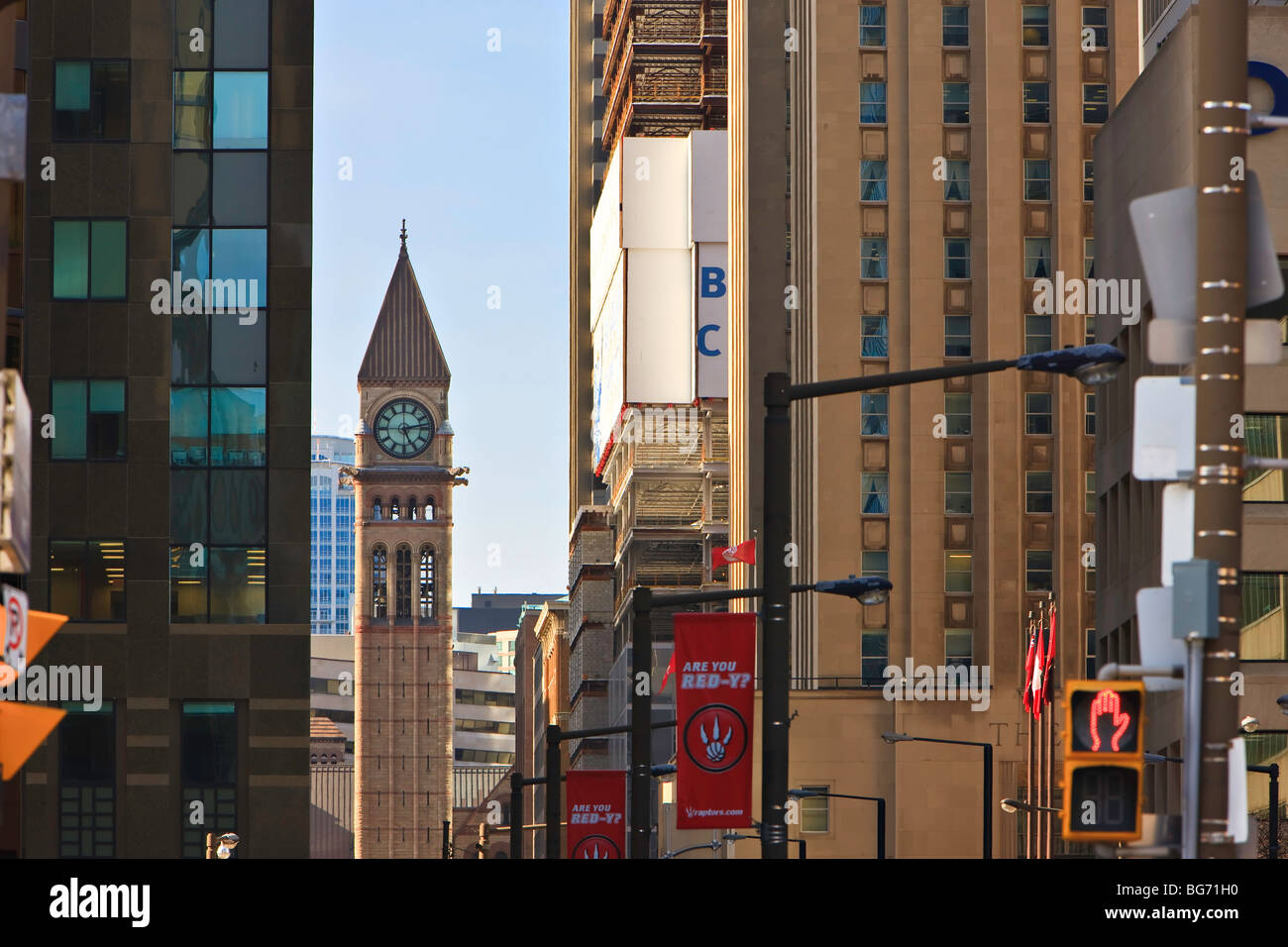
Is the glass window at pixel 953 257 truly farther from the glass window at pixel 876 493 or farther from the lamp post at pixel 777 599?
the lamp post at pixel 777 599

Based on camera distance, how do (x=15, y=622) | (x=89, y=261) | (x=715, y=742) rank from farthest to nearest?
(x=89, y=261), (x=715, y=742), (x=15, y=622)

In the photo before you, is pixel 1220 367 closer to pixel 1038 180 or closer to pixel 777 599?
pixel 777 599

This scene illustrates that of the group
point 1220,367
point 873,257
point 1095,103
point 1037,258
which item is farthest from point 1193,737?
point 1095,103

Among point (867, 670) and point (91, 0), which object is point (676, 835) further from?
point (91, 0)

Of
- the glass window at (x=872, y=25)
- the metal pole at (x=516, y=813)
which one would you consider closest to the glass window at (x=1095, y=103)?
the glass window at (x=872, y=25)

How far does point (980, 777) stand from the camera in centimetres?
8562

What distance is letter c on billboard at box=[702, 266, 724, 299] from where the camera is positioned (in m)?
118

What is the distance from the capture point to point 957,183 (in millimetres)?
90062

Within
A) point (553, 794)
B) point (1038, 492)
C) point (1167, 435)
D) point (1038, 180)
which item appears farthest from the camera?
point (1038, 180)

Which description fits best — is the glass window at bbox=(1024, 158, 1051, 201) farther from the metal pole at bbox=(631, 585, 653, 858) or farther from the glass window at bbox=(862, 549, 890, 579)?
the metal pole at bbox=(631, 585, 653, 858)

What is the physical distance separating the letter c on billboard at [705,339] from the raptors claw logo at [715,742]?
304ft

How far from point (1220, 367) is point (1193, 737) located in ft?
6.35

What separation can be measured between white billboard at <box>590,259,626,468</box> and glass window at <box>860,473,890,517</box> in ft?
114

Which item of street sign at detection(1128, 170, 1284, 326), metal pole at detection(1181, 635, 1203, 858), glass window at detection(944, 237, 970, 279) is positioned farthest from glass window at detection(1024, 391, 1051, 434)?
metal pole at detection(1181, 635, 1203, 858)
